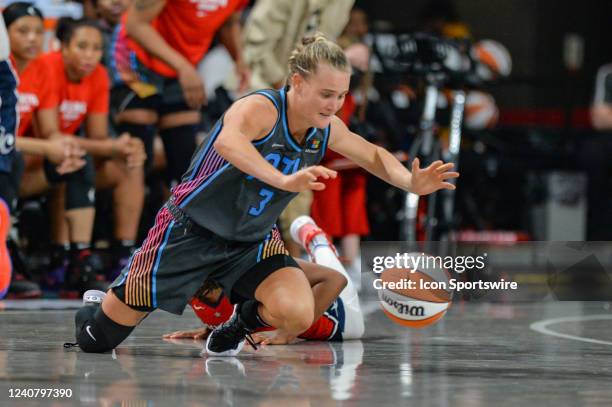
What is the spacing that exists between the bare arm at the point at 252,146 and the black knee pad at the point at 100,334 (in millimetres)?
737

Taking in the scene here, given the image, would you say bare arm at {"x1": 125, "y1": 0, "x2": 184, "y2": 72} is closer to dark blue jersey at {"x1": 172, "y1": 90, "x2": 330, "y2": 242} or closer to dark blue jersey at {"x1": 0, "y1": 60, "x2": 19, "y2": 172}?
dark blue jersey at {"x1": 0, "y1": 60, "x2": 19, "y2": 172}

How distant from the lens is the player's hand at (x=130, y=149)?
22.5 ft

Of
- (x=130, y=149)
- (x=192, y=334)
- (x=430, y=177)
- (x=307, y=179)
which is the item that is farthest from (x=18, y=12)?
(x=307, y=179)

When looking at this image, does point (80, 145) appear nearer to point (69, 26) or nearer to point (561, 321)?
point (69, 26)

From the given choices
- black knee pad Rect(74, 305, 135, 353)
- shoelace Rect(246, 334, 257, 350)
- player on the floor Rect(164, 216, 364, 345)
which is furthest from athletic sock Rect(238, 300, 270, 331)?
black knee pad Rect(74, 305, 135, 353)

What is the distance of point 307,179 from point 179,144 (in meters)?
3.50

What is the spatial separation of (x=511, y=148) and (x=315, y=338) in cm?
648

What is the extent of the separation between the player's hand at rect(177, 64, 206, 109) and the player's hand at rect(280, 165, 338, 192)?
312cm

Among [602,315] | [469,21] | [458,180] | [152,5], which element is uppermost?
[469,21]

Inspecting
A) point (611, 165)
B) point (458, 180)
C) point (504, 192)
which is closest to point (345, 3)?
point (458, 180)

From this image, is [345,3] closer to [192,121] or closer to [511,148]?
[192,121]

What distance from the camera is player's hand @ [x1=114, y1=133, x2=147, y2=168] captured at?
22.5 ft

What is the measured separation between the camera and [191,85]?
681cm

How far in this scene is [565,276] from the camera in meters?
7.70
